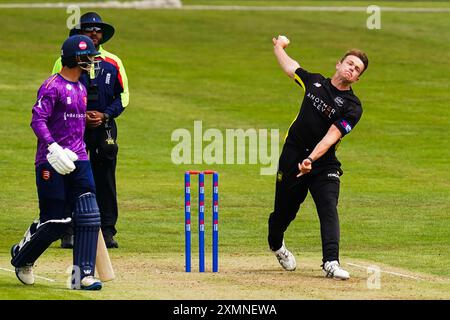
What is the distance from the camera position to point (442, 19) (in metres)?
43.4

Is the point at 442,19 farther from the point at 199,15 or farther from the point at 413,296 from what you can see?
the point at 413,296

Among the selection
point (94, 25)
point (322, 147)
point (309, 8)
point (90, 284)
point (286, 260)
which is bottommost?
point (90, 284)

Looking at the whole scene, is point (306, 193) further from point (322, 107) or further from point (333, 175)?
point (322, 107)

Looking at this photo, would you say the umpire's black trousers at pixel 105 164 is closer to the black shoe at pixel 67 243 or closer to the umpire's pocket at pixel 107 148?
the umpire's pocket at pixel 107 148

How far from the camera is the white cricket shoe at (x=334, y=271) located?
11.8m

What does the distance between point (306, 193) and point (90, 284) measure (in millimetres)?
2519

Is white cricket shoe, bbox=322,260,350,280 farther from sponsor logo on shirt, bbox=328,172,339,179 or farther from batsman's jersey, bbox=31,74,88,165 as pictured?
batsman's jersey, bbox=31,74,88,165

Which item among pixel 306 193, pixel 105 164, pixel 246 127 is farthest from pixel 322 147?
pixel 246 127

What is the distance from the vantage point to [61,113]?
434 inches

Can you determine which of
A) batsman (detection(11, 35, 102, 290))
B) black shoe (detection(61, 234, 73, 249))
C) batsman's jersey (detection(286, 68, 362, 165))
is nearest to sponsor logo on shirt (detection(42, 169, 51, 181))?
batsman (detection(11, 35, 102, 290))

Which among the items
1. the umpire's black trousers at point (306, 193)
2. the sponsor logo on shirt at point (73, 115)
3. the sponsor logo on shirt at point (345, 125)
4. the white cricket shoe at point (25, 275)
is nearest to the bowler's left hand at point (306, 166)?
the umpire's black trousers at point (306, 193)

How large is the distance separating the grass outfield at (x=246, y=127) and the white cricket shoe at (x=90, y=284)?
0.49 feet

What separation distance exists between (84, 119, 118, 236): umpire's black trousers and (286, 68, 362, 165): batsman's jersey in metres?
2.46
